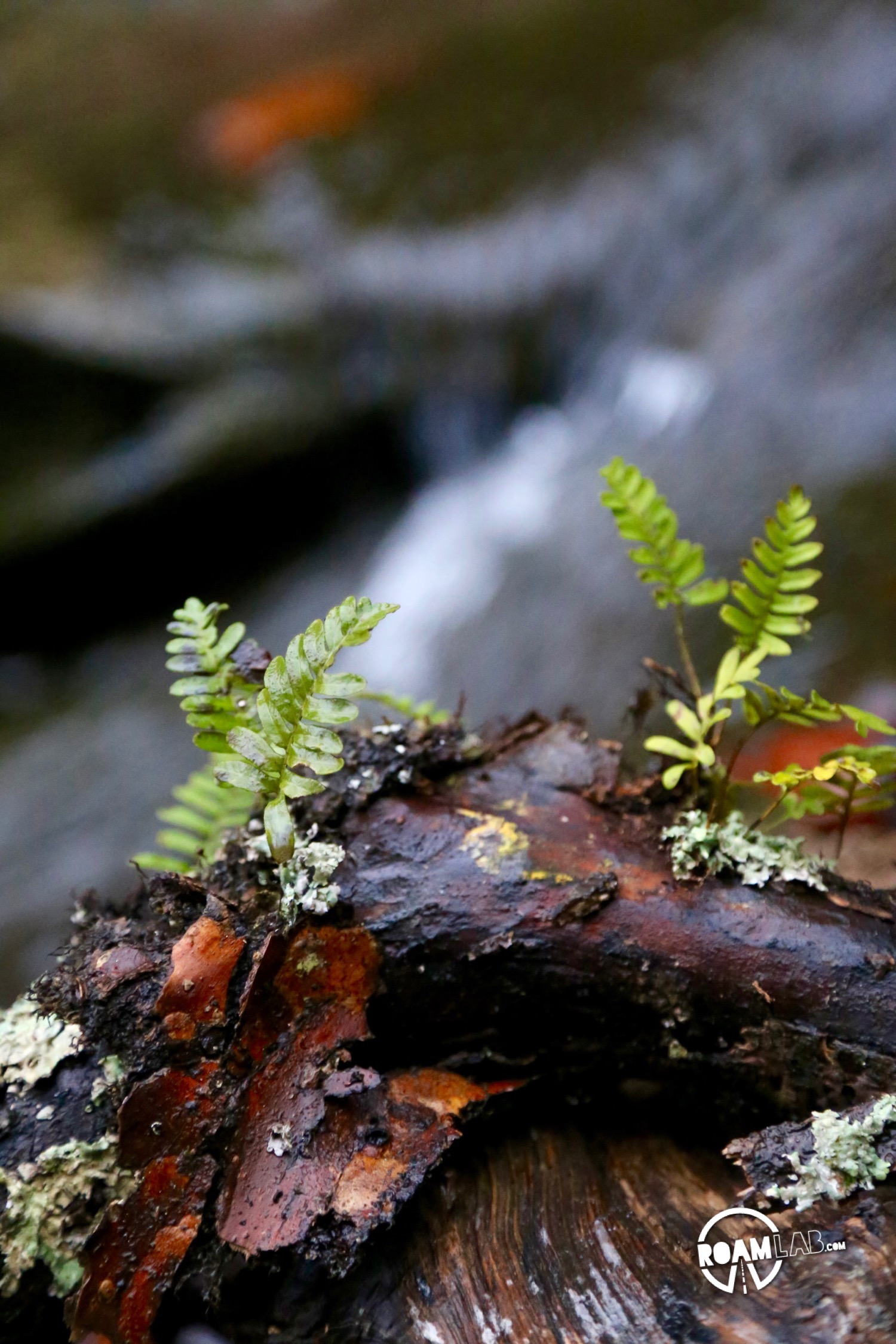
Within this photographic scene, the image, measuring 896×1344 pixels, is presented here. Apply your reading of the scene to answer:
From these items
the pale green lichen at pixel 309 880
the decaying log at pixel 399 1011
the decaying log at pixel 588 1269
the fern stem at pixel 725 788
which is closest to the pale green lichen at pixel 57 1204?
the decaying log at pixel 399 1011

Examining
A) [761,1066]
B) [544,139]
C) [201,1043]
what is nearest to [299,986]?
[201,1043]

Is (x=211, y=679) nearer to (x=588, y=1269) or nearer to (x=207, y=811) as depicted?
(x=207, y=811)

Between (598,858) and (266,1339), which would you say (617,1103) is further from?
(266,1339)

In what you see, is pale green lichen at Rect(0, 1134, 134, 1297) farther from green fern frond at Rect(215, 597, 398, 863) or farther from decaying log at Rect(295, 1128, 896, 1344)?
green fern frond at Rect(215, 597, 398, 863)

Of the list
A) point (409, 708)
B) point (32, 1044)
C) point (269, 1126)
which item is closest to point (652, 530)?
point (409, 708)

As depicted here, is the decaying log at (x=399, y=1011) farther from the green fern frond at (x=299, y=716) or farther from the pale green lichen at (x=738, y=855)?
the green fern frond at (x=299, y=716)
